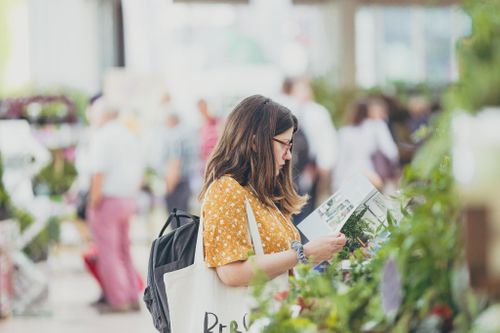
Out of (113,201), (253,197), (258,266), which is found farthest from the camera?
(113,201)

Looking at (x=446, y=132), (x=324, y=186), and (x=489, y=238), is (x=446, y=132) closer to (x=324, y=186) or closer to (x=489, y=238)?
(x=489, y=238)

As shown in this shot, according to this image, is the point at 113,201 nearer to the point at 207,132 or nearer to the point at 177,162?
the point at 177,162

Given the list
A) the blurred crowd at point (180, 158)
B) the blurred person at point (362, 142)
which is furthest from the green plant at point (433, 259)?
the blurred person at point (362, 142)

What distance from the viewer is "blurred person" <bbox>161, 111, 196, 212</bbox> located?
40.0 feet

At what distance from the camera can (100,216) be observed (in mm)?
9719

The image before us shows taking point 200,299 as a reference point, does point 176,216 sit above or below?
above

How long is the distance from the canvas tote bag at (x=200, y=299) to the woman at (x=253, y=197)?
0.04 meters

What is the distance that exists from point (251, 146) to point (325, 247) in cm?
41

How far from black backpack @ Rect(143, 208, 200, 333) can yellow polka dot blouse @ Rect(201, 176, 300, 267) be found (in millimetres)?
86

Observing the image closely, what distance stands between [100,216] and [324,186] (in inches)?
125

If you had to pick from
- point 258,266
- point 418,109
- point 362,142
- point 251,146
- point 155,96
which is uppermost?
point 251,146

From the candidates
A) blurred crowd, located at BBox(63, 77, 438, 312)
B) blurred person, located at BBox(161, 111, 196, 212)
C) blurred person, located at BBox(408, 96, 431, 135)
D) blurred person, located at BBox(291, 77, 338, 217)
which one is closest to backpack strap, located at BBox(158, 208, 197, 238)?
blurred crowd, located at BBox(63, 77, 438, 312)

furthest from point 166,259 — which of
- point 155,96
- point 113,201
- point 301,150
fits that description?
point 155,96

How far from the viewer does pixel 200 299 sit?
3764 millimetres
